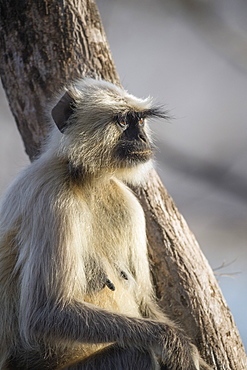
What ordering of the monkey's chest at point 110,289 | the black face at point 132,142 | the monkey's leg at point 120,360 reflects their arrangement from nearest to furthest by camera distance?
1. the monkey's leg at point 120,360
2. the monkey's chest at point 110,289
3. the black face at point 132,142

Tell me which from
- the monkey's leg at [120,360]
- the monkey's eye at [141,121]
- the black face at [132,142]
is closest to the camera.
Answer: the monkey's leg at [120,360]

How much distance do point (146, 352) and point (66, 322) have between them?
0.50m

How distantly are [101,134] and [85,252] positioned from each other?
0.79 meters

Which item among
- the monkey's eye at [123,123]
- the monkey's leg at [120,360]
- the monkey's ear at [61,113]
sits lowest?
the monkey's leg at [120,360]

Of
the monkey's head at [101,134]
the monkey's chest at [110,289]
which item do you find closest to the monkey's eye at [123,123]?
the monkey's head at [101,134]

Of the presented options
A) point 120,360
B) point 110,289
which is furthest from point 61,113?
point 120,360

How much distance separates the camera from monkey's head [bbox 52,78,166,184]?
405 cm

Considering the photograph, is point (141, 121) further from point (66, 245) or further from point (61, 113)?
point (66, 245)

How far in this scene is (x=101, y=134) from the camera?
4.11m

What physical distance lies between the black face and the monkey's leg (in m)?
1.20

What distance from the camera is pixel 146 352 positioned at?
364 cm

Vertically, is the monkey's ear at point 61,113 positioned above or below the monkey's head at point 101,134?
above

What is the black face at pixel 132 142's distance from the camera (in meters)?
4.09

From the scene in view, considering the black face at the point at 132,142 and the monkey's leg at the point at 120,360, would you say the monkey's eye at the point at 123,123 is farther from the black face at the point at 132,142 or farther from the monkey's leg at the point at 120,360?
the monkey's leg at the point at 120,360
